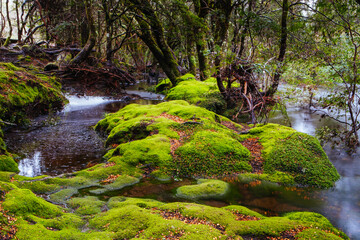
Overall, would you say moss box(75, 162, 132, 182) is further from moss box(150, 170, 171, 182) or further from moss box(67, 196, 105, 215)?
moss box(67, 196, 105, 215)

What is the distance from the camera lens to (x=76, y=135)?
9773 mm

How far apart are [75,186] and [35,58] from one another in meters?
15.8

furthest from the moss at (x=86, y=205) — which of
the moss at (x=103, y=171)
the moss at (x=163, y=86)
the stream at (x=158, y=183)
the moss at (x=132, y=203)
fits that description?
the moss at (x=163, y=86)

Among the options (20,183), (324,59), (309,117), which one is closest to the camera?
(20,183)

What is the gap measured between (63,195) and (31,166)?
265 centimetres

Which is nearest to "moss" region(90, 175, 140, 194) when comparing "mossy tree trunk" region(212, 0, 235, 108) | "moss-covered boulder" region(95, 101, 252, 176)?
"moss-covered boulder" region(95, 101, 252, 176)

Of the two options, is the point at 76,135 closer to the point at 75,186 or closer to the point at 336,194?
the point at 75,186

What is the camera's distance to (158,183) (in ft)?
19.0

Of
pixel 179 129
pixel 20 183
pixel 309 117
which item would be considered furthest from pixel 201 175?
pixel 309 117

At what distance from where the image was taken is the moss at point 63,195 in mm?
4648

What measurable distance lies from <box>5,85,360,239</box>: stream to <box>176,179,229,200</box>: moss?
166 millimetres

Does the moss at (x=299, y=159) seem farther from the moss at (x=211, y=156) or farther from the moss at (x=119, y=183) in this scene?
the moss at (x=119, y=183)

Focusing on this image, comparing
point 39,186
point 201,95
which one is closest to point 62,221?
point 39,186

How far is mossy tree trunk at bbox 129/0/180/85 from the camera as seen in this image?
48.3ft
